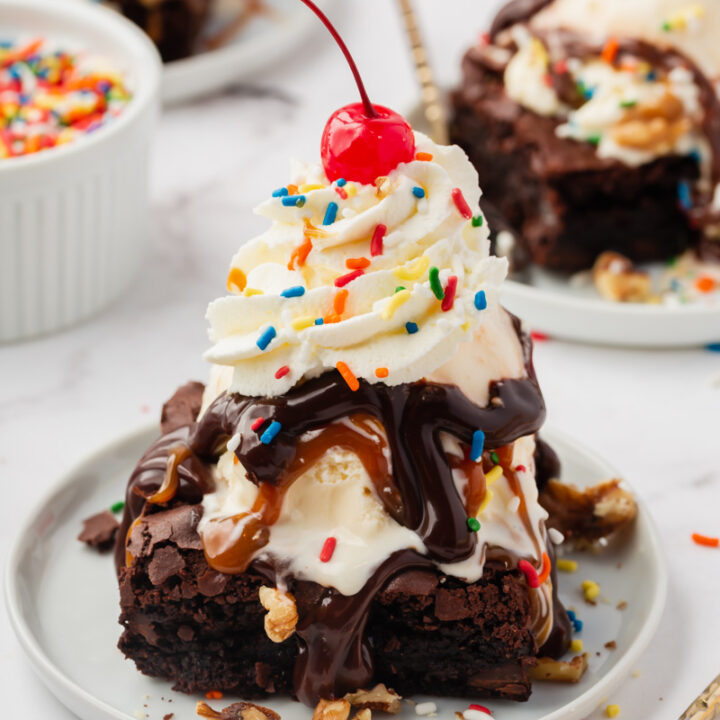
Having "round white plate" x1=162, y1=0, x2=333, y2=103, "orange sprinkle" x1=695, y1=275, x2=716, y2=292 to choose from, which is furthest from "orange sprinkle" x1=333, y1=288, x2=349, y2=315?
"round white plate" x1=162, y1=0, x2=333, y2=103

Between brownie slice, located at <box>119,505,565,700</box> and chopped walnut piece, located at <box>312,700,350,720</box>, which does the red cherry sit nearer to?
brownie slice, located at <box>119,505,565,700</box>

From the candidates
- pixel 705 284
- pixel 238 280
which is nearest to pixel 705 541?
pixel 705 284

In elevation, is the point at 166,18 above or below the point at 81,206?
below

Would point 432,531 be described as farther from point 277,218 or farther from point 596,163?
point 596,163

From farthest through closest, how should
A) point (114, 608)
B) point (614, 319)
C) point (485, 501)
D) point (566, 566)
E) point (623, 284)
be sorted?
point (623, 284), point (614, 319), point (566, 566), point (114, 608), point (485, 501)

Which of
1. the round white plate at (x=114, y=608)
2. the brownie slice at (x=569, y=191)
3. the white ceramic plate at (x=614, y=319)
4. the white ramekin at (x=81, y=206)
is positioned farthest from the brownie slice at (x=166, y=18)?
the round white plate at (x=114, y=608)

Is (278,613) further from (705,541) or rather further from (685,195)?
(685,195)

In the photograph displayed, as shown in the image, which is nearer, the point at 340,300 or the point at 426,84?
the point at 340,300

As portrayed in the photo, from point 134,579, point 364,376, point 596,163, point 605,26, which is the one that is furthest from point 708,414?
point 134,579
